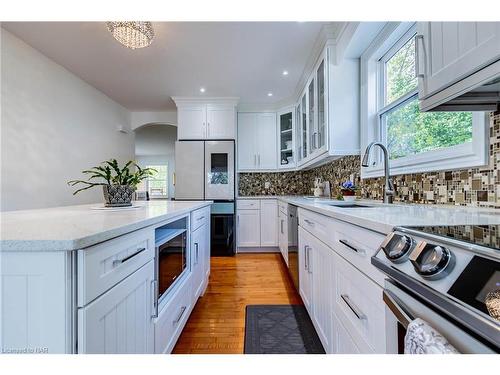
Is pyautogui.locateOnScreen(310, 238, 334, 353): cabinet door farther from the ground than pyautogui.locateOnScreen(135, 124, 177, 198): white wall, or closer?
closer

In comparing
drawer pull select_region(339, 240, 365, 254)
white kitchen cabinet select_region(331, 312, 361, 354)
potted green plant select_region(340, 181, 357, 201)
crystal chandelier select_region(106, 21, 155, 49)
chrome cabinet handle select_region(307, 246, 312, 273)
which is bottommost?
white kitchen cabinet select_region(331, 312, 361, 354)

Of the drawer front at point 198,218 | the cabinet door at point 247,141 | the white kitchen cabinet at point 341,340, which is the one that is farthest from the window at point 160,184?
the white kitchen cabinet at point 341,340

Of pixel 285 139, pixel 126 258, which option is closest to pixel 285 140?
pixel 285 139

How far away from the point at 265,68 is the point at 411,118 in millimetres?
1967

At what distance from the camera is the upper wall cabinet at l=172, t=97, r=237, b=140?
13.7 ft

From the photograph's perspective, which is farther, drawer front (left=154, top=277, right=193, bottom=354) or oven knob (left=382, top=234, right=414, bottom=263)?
drawer front (left=154, top=277, right=193, bottom=354)

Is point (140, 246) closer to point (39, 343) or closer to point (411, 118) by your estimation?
point (39, 343)

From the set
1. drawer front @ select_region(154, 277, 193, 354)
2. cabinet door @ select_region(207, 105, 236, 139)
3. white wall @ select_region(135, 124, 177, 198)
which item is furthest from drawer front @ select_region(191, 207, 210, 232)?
white wall @ select_region(135, 124, 177, 198)

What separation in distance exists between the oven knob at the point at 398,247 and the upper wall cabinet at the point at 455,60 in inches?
22.2

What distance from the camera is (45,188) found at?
9.78ft

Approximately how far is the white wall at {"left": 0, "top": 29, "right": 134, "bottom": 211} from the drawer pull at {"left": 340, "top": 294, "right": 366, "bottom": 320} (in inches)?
123

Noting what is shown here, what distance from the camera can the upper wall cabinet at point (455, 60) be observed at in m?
0.75

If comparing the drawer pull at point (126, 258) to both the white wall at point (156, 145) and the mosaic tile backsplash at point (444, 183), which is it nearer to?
the mosaic tile backsplash at point (444, 183)

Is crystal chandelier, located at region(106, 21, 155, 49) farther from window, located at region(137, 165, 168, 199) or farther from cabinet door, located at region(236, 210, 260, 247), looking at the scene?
window, located at region(137, 165, 168, 199)
